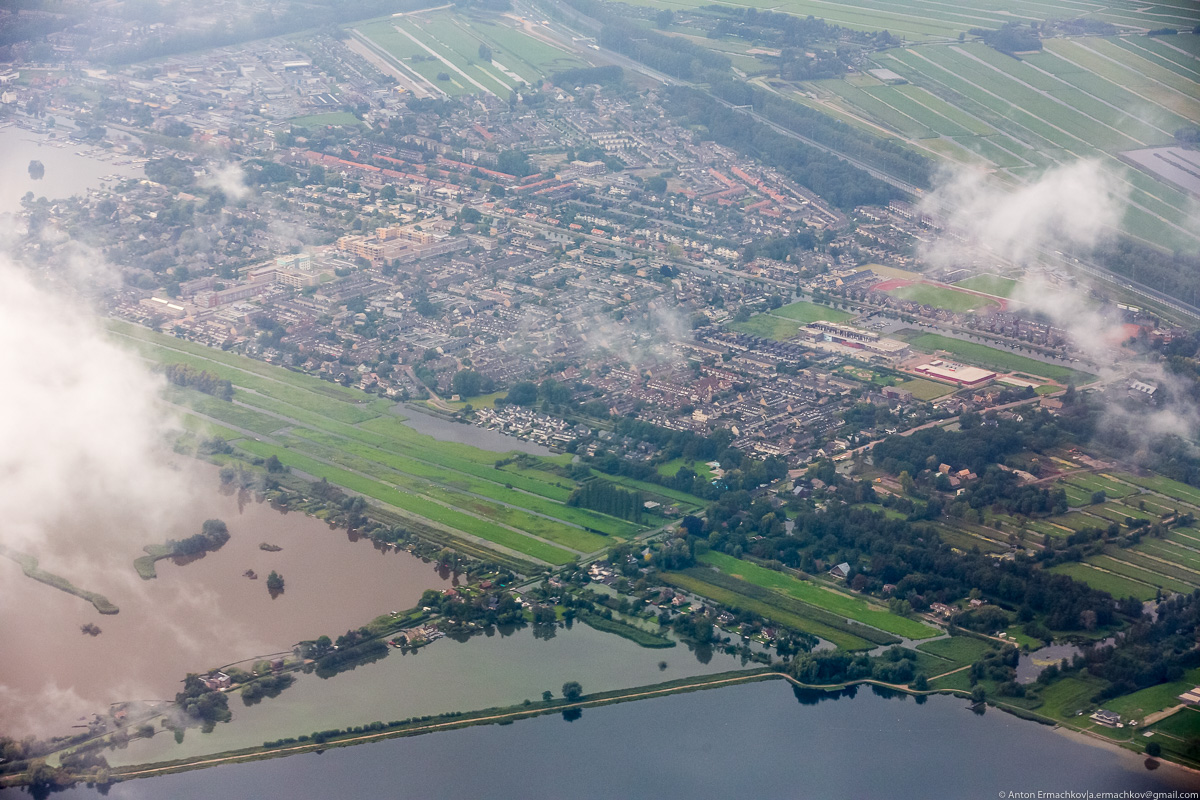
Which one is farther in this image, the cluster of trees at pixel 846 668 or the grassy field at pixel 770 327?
the grassy field at pixel 770 327

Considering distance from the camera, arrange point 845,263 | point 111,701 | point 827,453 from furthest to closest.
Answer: point 845,263, point 827,453, point 111,701

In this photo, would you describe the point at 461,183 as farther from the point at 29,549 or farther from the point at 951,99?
the point at 29,549

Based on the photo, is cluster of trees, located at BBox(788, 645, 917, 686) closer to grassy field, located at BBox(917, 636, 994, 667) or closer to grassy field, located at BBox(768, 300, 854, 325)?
grassy field, located at BBox(917, 636, 994, 667)

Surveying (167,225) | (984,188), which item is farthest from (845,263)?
(167,225)

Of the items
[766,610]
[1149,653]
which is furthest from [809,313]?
[1149,653]

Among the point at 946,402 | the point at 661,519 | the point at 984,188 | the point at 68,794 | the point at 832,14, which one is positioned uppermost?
the point at 832,14

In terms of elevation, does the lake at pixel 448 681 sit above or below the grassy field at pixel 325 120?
below

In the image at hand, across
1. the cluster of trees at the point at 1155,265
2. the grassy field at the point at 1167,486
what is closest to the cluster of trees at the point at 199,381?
the grassy field at the point at 1167,486

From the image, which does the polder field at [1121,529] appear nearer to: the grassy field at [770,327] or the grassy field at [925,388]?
the grassy field at [925,388]
